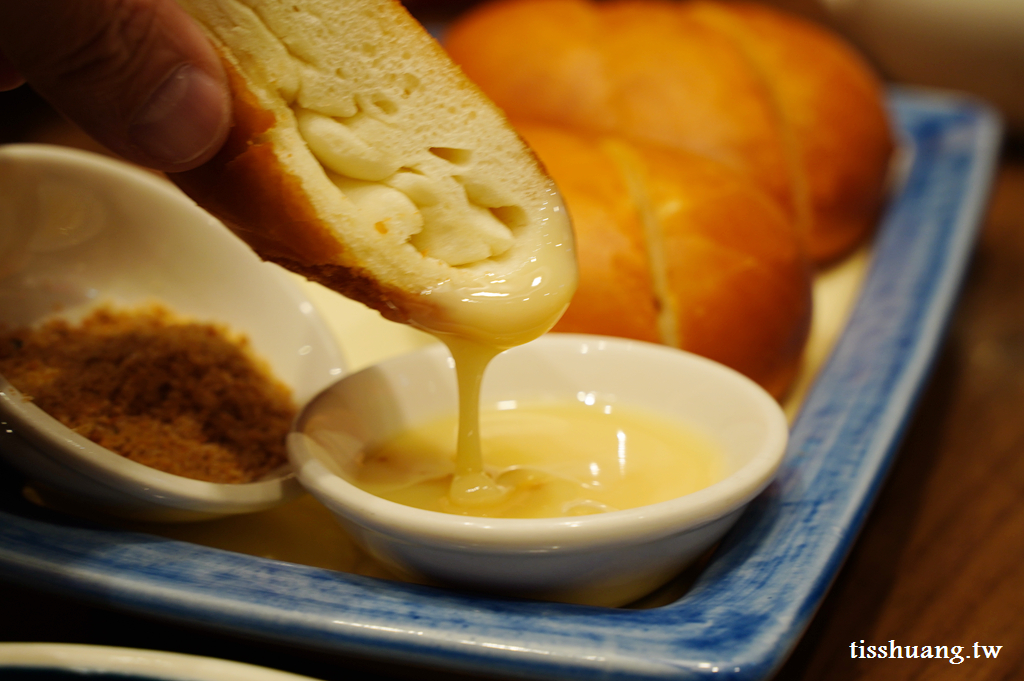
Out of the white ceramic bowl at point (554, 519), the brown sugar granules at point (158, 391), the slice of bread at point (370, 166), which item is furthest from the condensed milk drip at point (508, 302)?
the brown sugar granules at point (158, 391)

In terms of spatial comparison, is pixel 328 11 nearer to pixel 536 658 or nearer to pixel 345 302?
pixel 536 658

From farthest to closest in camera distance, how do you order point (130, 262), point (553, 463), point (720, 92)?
point (720, 92)
point (130, 262)
point (553, 463)

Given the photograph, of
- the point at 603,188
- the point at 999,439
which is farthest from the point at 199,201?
the point at 999,439

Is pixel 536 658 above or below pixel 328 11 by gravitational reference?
below

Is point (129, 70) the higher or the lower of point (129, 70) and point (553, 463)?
the higher

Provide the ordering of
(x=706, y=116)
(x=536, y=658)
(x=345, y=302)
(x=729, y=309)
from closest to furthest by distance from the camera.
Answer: (x=536, y=658) < (x=729, y=309) < (x=345, y=302) < (x=706, y=116)

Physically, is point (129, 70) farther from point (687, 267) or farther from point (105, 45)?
point (687, 267)

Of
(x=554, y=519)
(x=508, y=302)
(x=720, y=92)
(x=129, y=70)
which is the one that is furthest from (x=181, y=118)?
(x=720, y=92)
